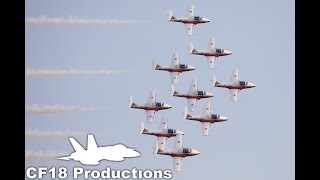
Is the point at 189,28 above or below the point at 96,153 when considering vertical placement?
above

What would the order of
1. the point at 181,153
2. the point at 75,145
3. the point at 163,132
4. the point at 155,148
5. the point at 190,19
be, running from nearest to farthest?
the point at 75,145
the point at 155,148
the point at 181,153
the point at 163,132
the point at 190,19

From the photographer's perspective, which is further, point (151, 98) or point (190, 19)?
point (190, 19)

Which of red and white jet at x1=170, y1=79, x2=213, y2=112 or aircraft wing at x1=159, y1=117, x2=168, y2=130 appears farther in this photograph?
red and white jet at x1=170, y1=79, x2=213, y2=112

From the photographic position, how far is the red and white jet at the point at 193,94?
93.7 ft

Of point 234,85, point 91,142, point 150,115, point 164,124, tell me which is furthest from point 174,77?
point 91,142

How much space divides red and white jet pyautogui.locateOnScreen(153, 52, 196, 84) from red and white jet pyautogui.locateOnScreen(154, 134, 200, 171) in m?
1.47

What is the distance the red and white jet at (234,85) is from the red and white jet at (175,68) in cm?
70

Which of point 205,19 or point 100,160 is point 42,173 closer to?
point 100,160

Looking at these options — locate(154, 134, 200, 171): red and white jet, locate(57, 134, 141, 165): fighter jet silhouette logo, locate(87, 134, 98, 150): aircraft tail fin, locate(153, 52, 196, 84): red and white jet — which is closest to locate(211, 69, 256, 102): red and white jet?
locate(153, 52, 196, 84): red and white jet

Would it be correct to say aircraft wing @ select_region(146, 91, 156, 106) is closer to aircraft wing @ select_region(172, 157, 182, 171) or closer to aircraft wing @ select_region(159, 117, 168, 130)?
aircraft wing @ select_region(159, 117, 168, 130)

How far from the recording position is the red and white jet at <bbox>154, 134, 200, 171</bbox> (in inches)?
1102

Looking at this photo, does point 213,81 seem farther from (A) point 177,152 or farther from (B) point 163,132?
(A) point 177,152

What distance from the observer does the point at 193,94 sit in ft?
93.9

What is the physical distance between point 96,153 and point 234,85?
382 centimetres
